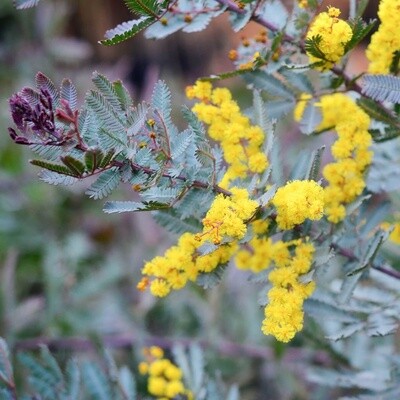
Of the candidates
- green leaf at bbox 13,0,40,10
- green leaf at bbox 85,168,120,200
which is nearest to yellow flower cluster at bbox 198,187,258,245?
green leaf at bbox 85,168,120,200

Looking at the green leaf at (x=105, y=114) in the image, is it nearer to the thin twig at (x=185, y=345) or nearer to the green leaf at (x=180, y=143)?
the green leaf at (x=180, y=143)

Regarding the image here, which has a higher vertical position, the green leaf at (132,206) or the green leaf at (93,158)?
the green leaf at (93,158)

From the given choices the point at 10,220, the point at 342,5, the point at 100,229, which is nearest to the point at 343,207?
the point at 10,220

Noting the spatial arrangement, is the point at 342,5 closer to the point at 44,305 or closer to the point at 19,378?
the point at 44,305

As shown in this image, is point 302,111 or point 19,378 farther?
point 19,378

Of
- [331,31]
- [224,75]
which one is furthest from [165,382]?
[331,31]

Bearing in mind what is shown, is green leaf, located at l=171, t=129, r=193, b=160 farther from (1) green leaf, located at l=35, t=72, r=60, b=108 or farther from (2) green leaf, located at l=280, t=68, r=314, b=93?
(2) green leaf, located at l=280, t=68, r=314, b=93

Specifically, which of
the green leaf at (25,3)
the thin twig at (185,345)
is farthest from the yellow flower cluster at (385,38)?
the thin twig at (185,345)
